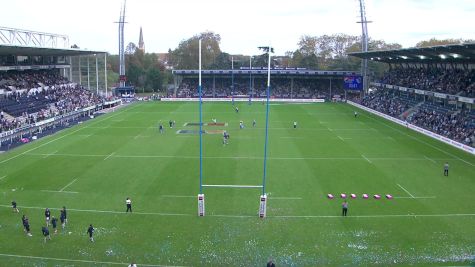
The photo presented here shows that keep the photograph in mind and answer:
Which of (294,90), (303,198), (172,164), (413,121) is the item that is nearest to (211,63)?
(294,90)

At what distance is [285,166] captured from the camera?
32.5 meters

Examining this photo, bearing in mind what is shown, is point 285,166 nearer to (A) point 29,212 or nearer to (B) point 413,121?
(A) point 29,212

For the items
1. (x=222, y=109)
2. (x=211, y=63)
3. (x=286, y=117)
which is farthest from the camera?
(x=211, y=63)

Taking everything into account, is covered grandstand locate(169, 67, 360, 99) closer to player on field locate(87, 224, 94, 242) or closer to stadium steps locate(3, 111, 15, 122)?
stadium steps locate(3, 111, 15, 122)

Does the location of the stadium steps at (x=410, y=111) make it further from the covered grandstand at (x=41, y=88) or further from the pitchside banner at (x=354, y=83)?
the covered grandstand at (x=41, y=88)

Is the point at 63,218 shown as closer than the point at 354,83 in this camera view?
Yes

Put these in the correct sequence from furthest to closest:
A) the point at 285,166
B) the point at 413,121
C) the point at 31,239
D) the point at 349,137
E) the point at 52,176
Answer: the point at 413,121 < the point at 349,137 < the point at 285,166 < the point at 52,176 < the point at 31,239

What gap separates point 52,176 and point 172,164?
8.50 m

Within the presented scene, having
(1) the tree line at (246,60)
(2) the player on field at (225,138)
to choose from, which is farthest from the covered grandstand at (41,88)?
(1) the tree line at (246,60)

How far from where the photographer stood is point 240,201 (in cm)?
2467

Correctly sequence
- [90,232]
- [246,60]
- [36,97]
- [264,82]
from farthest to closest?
[246,60], [264,82], [36,97], [90,232]

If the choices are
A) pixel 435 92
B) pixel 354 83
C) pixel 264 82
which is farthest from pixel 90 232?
pixel 264 82

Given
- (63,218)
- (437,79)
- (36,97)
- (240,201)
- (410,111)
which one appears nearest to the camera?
(63,218)

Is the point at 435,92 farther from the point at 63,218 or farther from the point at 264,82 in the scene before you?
the point at 264,82
